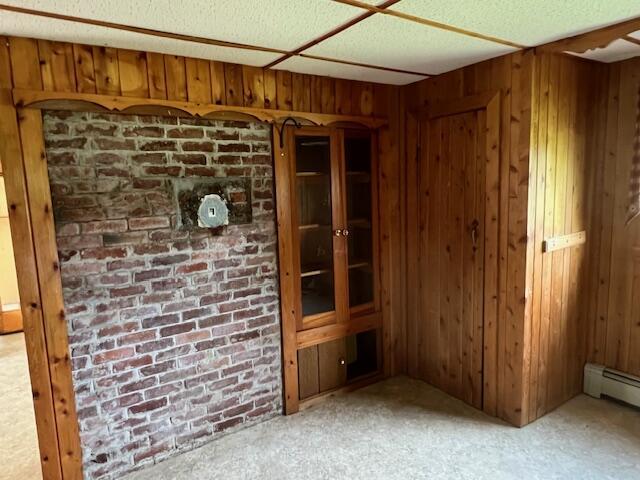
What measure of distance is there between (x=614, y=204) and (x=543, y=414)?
1.49m

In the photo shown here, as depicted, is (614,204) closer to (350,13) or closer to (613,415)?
(613,415)

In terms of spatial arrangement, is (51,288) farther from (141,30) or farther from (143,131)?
(141,30)

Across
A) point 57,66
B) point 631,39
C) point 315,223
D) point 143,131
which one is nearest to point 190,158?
point 143,131

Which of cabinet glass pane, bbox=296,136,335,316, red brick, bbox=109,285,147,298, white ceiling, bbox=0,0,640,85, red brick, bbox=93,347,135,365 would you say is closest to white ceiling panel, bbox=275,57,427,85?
white ceiling, bbox=0,0,640,85

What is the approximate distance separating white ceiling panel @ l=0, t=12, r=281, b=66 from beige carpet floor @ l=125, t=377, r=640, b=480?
89.3 inches

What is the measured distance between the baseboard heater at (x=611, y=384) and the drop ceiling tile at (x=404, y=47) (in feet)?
7.39

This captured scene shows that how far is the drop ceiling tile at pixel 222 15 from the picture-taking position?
163 centimetres

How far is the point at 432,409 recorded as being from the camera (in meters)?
2.95

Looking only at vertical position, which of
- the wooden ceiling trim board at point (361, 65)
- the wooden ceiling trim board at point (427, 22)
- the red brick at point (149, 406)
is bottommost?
the red brick at point (149, 406)

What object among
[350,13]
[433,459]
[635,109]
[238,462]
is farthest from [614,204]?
[238,462]

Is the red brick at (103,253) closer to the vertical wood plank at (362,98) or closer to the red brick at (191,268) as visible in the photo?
the red brick at (191,268)

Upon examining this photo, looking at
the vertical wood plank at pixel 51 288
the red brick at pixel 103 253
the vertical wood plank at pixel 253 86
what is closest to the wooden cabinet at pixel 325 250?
the vertical wood plank at pixel 253 86

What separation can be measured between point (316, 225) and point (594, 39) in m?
1.87

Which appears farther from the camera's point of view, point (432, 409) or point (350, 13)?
point (432, 409)
